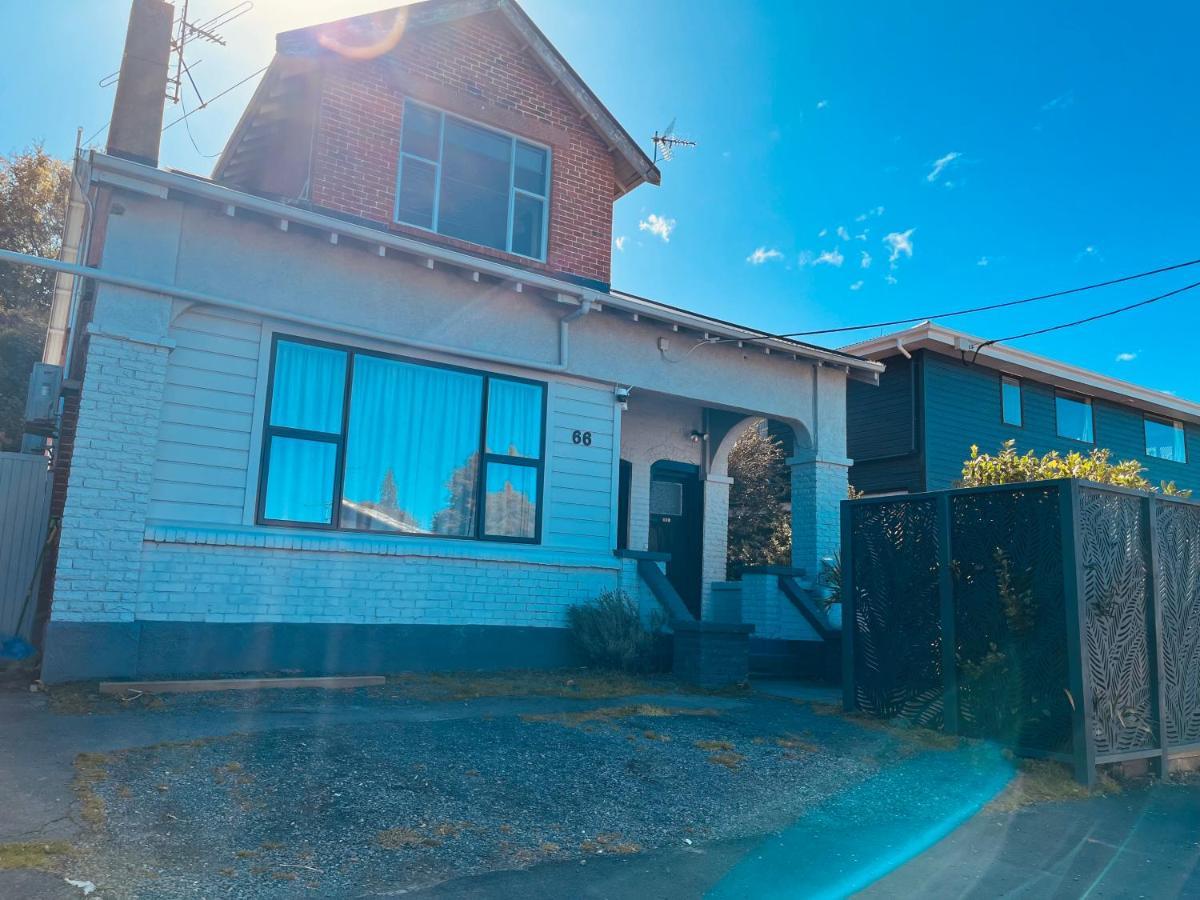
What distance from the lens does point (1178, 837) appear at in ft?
18.4

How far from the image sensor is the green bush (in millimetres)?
10156

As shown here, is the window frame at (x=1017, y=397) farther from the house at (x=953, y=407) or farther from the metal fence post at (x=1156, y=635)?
the metal fence post at (x=1156, y=635)

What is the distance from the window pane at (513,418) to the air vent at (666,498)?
4.00 meters

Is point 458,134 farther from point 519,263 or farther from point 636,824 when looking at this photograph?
point 636,824

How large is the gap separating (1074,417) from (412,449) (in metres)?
17.5

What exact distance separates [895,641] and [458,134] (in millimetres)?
7464

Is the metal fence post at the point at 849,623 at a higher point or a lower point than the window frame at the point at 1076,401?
lower

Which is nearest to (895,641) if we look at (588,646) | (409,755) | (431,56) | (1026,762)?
(1026,762)

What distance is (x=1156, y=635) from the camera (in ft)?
23.4

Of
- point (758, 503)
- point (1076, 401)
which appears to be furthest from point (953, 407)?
point (1076, 401)

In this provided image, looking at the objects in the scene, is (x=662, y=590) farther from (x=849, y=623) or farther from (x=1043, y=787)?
(x=1043, y=787)

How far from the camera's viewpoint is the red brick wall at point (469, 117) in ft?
33.6

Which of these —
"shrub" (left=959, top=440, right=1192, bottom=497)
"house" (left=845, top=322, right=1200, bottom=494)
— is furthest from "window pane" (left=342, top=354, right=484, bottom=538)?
"house" (left=845, top=322, right=1200, bottom=494)

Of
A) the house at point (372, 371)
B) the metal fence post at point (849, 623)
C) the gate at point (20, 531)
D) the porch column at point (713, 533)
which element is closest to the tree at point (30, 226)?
the house at point (372, 371)
